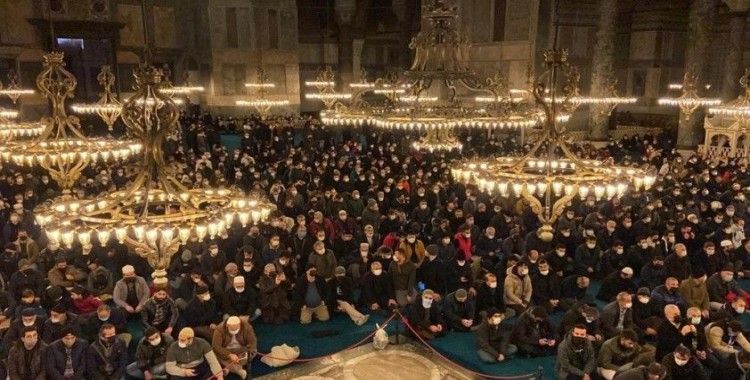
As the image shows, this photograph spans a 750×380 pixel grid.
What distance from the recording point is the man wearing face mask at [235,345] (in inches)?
314

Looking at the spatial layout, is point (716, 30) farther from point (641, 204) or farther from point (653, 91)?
point (641, 204)

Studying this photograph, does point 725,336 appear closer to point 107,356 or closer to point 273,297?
point 273,297

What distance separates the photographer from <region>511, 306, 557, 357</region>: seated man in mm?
8734

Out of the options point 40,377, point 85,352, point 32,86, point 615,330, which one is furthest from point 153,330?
point 32,86

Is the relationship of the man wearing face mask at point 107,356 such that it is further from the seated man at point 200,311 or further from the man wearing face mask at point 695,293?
the man wearing face mask at point 695,293

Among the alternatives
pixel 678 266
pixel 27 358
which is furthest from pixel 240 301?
pixel 678 266

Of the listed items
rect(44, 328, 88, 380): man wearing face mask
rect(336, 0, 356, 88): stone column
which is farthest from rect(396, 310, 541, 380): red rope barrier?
rect(336, 0, 356, 88): stone column

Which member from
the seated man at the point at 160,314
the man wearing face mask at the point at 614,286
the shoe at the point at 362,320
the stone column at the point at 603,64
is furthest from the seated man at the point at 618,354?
the stone column at the point at 603,64

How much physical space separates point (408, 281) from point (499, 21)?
632 inches

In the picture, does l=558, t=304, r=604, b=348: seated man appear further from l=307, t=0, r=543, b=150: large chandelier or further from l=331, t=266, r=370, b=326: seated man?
l=307, t=0, r=543, b=150: large chandelier

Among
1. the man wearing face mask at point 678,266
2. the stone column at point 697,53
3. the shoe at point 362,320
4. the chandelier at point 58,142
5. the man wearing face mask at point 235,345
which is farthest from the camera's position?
the stone column at point 697,53

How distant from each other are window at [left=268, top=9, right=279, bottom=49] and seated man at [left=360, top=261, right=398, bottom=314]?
68.4 ft

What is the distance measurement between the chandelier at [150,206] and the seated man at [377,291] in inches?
158

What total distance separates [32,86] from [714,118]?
24774 mm
